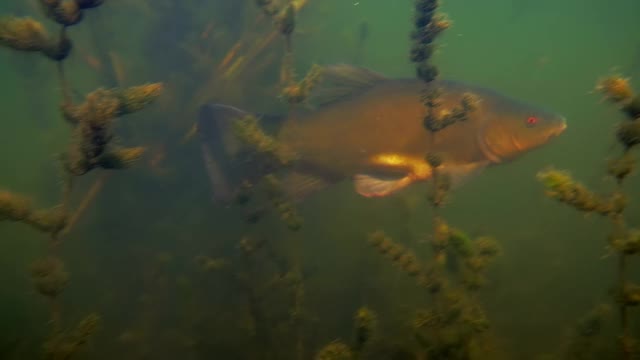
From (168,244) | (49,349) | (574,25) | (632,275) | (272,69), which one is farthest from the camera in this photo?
(574,25)

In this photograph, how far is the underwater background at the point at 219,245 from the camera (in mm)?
5664

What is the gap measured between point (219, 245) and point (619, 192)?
5.87 metres

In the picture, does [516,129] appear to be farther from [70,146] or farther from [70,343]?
[70,343]

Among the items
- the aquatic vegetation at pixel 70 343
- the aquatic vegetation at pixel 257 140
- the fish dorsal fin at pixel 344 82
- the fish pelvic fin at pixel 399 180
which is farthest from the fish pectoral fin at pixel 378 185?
the aquatic vegetation at pixel 70 343

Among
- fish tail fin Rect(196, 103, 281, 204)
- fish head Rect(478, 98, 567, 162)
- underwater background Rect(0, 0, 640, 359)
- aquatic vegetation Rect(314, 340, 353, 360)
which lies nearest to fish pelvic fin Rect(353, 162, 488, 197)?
underwater background Rect(0, 0, 640, 359)

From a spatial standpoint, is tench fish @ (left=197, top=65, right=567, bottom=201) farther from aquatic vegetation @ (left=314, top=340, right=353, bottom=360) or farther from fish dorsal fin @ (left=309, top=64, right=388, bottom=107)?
aquatic vegetation @ (left=314, top=340, right=353, bottom=360)

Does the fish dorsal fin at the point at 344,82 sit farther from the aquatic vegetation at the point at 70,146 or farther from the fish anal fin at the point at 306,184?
the aquatic vegetation at the point at 70,146

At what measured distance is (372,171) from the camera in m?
5.65

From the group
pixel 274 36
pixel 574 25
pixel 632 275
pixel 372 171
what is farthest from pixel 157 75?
pixel 574 25

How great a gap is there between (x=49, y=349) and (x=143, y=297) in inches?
129

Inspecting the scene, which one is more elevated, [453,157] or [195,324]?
[453,157]

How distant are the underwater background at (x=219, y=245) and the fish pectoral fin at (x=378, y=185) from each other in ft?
2.02

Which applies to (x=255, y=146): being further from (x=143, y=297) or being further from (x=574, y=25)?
(x=574, y=25)

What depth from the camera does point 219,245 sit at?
7426 mm
